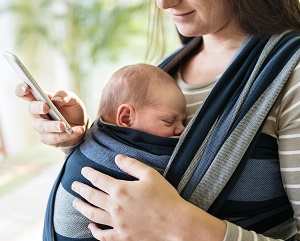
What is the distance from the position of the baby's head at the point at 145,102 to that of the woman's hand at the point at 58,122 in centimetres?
9

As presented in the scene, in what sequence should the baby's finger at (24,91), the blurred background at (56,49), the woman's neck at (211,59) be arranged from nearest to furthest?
1. the baby's finger at (24,91)
2. the woman's neck at (211,59)
3. the blurred background at (56,49)

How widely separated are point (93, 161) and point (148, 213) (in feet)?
0.78

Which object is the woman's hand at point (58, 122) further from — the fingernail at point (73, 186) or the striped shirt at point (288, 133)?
the striped shirt at point (288, 133)

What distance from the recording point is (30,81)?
39.8 inches

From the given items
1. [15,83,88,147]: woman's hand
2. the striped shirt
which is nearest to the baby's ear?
[15,83,88,147]: woman's hand

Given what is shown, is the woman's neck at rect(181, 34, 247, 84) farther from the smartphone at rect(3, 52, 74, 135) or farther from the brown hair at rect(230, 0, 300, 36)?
the smartphone at rect(3, 52, 74, 135)

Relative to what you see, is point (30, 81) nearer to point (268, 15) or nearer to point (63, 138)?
point (63, 138)

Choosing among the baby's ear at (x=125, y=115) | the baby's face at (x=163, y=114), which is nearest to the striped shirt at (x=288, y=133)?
the baby's face at (x=163, y=114)

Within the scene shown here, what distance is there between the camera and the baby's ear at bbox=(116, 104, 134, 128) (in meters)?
1.13

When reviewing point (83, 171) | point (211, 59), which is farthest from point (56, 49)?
point (83, 171)

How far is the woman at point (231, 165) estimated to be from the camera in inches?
35.3

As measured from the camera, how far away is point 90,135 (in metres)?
1.14

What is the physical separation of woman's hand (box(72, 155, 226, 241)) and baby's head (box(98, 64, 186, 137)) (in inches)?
7.4

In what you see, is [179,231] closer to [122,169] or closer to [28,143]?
[122,169]
